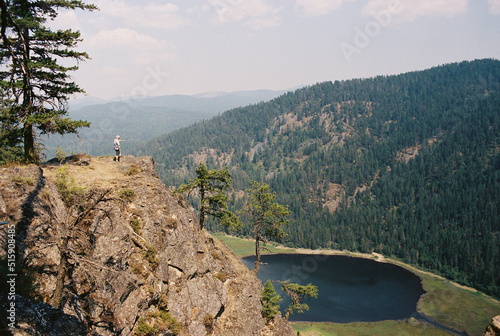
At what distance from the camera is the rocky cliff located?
13.2 metres

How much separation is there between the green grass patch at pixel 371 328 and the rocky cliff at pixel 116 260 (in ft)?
142

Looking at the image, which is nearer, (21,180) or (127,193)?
(21,180)

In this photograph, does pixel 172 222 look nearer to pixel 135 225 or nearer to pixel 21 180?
pixel 135 225

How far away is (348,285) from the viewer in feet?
358

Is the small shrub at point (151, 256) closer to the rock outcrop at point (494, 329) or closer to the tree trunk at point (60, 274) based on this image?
the tree trunk at point (60, 274)

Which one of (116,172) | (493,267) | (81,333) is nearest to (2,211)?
(81,333)

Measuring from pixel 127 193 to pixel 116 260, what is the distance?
6182 mm

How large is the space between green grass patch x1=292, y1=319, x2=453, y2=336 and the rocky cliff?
43130mm

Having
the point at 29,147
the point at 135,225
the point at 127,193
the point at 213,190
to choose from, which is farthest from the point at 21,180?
the point at 213,190

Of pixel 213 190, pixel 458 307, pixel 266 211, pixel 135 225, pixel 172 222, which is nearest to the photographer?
pixel 135 225

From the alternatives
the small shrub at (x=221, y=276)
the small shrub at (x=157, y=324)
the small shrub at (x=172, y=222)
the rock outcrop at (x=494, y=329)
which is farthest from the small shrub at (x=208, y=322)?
the rock outcrop at (x=494, y=329)

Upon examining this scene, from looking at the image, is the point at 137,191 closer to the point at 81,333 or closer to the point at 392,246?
the point at 81,333

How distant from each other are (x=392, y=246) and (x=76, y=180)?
165228mm

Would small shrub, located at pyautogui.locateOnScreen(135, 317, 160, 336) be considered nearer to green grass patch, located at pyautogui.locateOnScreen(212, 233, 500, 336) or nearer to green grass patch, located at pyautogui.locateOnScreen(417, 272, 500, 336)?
green grass patch, located at pyautogui.locateOnScreen(212, 233, 500, 336)
